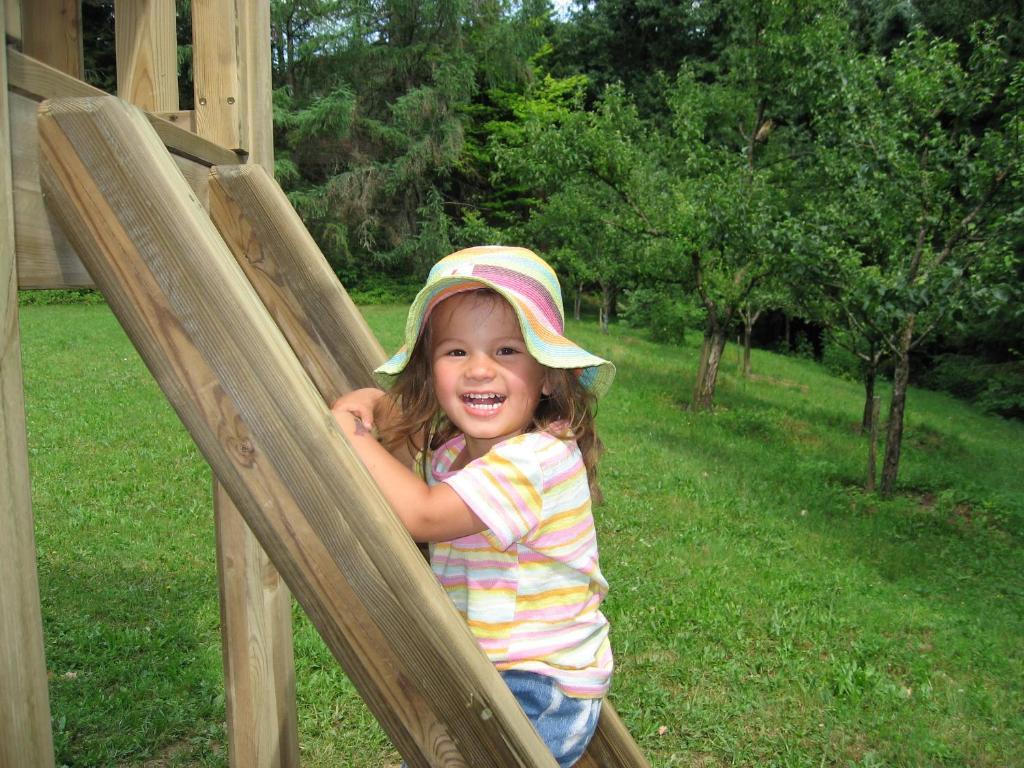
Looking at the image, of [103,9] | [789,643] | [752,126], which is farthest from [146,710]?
[103,9]

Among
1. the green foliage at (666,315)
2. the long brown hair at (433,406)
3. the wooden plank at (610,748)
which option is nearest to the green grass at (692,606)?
the wooden plank at (610,748)

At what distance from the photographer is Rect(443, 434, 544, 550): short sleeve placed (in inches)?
56.3

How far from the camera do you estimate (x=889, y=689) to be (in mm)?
4738

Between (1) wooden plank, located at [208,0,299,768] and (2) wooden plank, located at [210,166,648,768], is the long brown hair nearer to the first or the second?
(2) wooden plank, located at [210,166,648,768]

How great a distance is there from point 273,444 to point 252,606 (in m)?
1.17

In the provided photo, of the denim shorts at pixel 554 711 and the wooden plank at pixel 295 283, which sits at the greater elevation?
the wooden plank at pixel 295 283

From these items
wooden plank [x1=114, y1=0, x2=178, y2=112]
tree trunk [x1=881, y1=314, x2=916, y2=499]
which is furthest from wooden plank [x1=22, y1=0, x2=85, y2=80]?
tree trunk [x1=881, y1=314, x2=916, y2=499]

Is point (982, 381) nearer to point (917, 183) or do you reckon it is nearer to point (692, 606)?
point (917, 183)

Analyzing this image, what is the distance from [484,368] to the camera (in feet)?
5.29

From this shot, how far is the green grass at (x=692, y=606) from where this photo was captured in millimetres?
4027

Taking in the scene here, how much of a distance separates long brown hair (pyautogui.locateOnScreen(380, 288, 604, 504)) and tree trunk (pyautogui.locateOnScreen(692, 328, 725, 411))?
1318 cm

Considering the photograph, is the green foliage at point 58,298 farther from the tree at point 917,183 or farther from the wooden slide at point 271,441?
the wooden slide at point 271,441

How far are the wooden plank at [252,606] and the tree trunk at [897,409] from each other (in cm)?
840

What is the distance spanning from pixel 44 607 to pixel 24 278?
4321mm
